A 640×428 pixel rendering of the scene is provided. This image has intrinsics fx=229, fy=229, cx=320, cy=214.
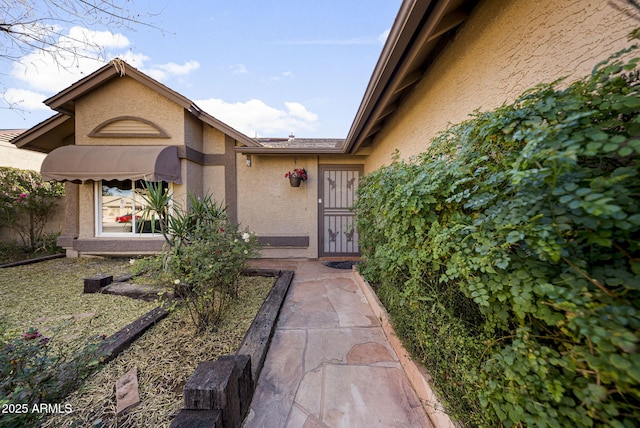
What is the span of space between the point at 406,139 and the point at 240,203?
5071 millimetres

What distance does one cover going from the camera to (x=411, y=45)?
266cm

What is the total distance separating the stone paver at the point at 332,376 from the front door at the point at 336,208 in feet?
11.6

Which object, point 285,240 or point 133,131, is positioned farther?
point 285,240

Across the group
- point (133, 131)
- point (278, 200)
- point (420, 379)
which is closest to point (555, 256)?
point (420, 379)

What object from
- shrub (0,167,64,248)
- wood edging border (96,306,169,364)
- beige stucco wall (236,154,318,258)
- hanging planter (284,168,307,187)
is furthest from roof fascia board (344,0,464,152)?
shrub (0,167,64,248)

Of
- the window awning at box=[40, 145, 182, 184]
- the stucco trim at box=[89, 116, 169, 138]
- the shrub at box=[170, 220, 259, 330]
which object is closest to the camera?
the shrub at box=[170, 220, 259, 330]

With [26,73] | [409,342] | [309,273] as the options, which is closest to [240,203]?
[309,273]

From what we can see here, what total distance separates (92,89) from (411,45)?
8.00 m

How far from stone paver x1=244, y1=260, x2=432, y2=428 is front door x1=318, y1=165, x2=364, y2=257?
353cm

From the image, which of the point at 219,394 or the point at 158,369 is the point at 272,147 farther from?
the point at 219,394

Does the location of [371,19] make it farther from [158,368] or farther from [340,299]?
[158,368]

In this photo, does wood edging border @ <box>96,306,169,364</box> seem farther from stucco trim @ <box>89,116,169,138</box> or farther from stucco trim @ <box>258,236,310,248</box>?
stucco trim @ <box>89,116,169,138</box>

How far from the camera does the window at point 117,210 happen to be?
6.37 m

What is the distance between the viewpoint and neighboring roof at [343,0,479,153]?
2158mm
